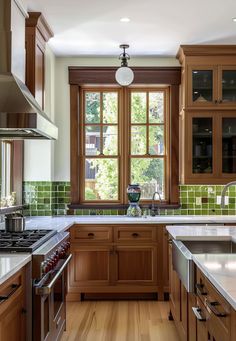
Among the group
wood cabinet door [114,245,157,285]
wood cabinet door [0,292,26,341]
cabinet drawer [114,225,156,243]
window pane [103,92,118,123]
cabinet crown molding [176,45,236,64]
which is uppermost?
cabinet crown molding [176,45,236,64]

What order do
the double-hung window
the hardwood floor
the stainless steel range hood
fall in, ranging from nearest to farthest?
1. the stainless steel range hood
2. the hardwood floor
3. the double-hung window

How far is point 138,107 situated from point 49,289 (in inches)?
131

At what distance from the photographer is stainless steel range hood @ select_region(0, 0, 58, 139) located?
9.51 feet

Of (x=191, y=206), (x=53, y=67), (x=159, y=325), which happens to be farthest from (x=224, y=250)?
(x=53, y=67)

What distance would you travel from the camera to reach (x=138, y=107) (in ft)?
18.3

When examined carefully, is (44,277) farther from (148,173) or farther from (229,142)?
(229,142)

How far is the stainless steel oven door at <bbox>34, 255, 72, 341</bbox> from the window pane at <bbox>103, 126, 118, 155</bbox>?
223cm

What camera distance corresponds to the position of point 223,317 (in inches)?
69.9

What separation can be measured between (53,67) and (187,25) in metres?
1.74

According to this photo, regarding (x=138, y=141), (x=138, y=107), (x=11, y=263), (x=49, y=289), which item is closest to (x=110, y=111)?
(x=138, y=107)

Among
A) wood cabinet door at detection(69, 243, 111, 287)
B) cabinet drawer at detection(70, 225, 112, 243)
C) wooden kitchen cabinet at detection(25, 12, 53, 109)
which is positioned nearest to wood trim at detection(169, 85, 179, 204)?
cabinet drawer at detection(70, 225, 112, 243)

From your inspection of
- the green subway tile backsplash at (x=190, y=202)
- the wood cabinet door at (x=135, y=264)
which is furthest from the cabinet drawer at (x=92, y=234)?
the green subway tile backsplash at (x=190, y=202)

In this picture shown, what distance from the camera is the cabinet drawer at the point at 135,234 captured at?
4.84m

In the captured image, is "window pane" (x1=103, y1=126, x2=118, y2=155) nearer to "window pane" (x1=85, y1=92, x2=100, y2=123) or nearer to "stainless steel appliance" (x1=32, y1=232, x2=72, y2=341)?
"window pane" (x1=85, y1=92, x2=100, y2=123)
